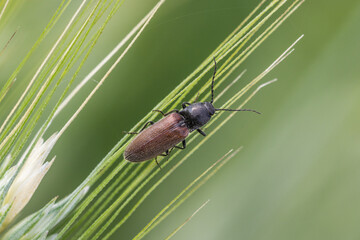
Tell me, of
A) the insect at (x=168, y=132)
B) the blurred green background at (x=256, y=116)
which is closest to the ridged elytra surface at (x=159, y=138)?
the insect at (x=168, y=132)

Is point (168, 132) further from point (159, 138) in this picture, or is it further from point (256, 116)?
point (256, 116)

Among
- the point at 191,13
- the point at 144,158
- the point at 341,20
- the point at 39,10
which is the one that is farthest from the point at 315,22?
the point at 39,10

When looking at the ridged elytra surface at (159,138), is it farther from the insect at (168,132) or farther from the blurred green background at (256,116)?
the blurred green background at (256,116)

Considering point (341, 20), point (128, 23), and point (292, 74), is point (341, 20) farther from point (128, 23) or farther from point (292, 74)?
point (128, 23)

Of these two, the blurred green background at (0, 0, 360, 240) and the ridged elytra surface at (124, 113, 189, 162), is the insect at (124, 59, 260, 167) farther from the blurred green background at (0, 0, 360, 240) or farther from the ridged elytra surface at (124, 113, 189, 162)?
the blurred green background at (0, 0, 360, 240)

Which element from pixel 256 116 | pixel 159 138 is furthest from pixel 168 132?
pixel 256 116

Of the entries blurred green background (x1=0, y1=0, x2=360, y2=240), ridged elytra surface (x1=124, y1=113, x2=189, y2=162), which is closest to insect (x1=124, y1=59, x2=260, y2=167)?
ridged elytra surface (x1=124, y1=113, x2=189, y2=162)
